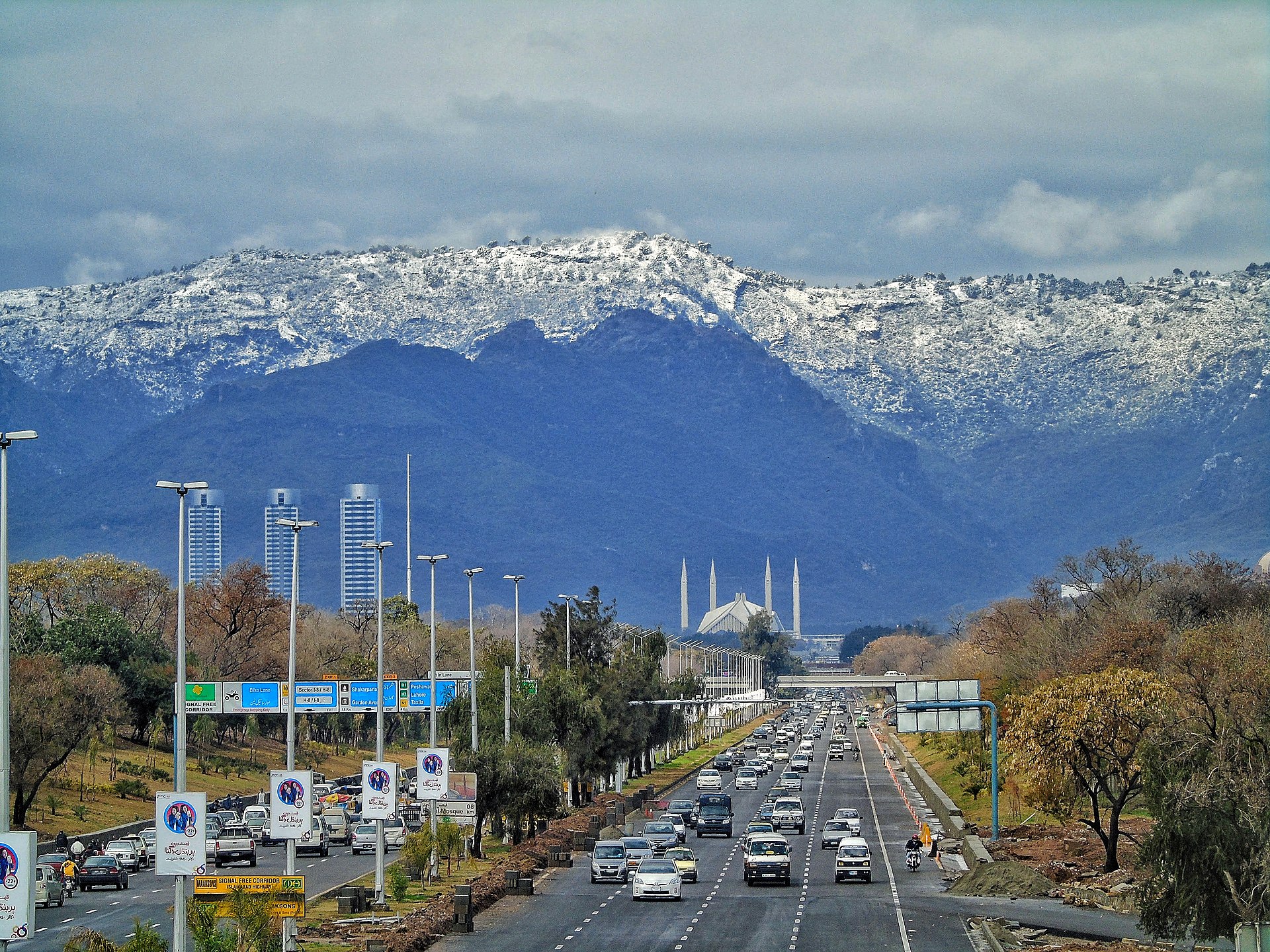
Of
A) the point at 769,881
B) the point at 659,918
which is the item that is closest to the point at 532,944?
the point at 659,918

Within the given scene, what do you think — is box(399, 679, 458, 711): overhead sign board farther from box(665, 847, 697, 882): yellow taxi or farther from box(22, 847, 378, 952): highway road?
box(665, 847, 697, 882): yellow taxi

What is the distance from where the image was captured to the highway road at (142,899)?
50531 millimetres

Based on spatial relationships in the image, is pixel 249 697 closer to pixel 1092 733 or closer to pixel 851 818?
pixel 851 818

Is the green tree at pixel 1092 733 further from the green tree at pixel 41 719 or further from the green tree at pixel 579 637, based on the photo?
the green tree at pixel 579 637

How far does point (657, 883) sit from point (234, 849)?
1955 cm

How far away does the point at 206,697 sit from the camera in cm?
10762

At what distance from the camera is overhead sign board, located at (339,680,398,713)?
107312 mm

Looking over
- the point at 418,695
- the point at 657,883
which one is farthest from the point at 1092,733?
Answer: the point at 418,695

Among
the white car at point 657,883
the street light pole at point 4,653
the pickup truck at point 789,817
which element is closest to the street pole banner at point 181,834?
the street light pole at point 4,653

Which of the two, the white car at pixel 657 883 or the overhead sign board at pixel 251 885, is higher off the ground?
the overhead sign board at pixel 251 885

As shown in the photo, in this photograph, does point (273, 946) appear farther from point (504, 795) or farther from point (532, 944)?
point (504, 795)

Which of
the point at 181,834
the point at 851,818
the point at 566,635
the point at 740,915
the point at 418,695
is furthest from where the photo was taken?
the point at 566,635

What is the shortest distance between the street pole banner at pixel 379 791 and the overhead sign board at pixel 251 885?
14049mm

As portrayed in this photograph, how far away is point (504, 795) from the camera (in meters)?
77.2
